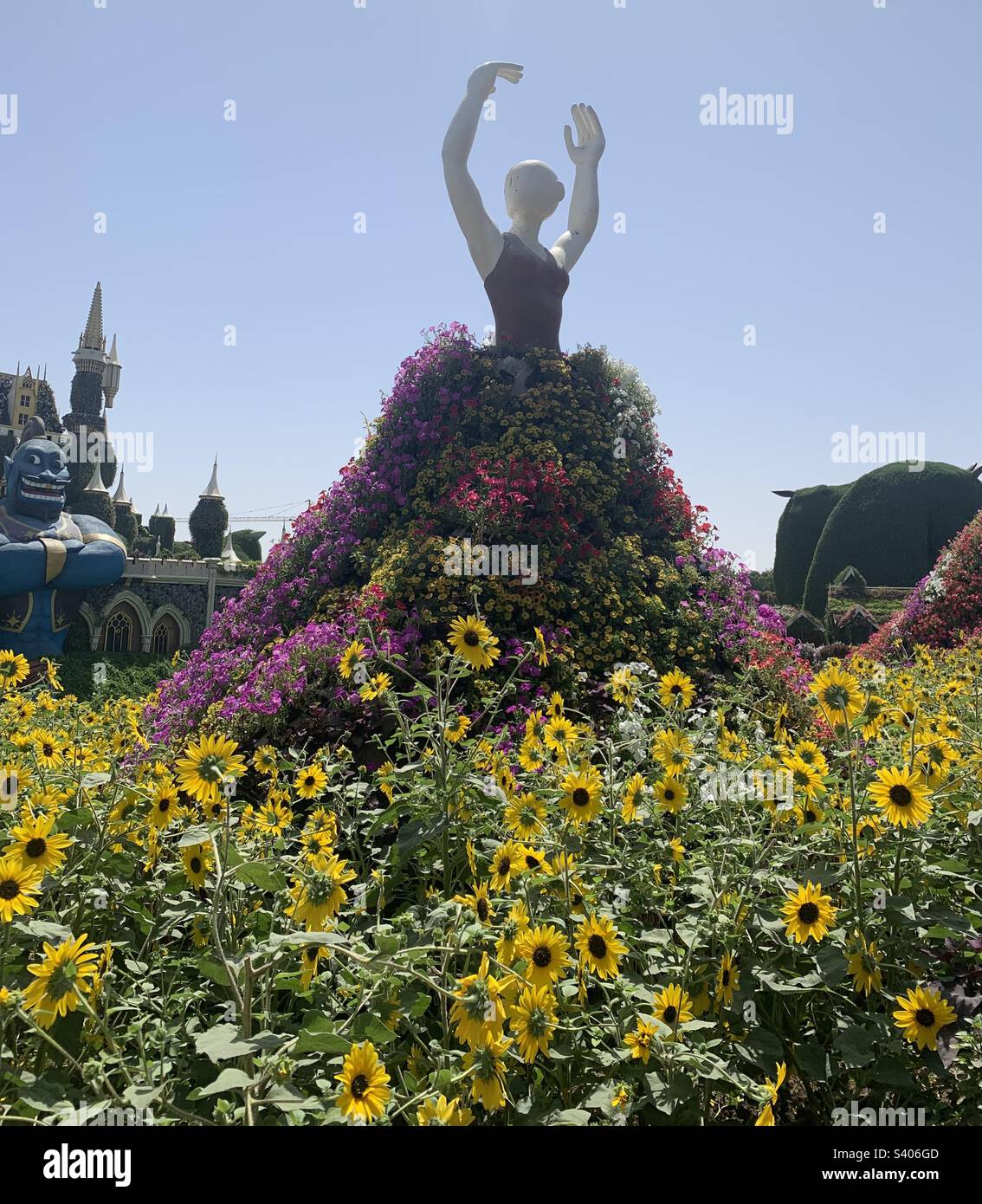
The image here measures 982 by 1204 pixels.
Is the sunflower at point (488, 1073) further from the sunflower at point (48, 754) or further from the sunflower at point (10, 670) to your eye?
the sunflower at point (10, 670)

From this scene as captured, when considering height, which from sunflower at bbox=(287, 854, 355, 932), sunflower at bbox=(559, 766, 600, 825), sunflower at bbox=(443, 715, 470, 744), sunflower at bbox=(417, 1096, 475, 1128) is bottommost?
sunflower at bbox=(417, 1096, 475, 1128)

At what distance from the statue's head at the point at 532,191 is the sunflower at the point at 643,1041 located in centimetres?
596

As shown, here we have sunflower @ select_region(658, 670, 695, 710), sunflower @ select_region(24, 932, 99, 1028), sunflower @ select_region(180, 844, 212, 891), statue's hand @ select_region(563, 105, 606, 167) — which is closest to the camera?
sunflower @ select_region(24, 932, 99, 1028)

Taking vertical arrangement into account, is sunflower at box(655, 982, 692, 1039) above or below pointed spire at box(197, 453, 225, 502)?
below

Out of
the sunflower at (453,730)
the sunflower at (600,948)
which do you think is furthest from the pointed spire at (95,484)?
the sunflower at (600,948)

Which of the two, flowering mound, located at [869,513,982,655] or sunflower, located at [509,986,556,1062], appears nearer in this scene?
sunflower, located at [509,986,556,1062]

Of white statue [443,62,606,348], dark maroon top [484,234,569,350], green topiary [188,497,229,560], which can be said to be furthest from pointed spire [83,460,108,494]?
dark maroon top [484,234,569,350]

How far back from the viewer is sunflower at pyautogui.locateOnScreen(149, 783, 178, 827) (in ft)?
6.11

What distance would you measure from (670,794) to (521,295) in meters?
4.66

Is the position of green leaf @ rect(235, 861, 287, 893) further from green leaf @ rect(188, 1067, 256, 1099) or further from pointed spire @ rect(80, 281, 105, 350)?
pointed spire @ rect(80, 281, 105, 350)

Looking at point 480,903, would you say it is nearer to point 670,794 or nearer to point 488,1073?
point 488,1073

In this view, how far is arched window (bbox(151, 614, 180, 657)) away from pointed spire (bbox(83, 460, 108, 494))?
4.80 meters

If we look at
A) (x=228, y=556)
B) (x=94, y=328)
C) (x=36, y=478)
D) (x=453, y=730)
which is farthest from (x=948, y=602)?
(x=94, y=328)

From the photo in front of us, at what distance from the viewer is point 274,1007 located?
5.88 ft
